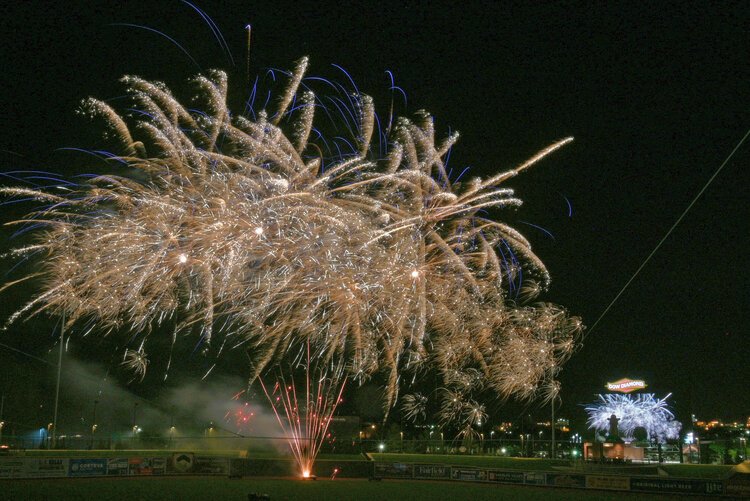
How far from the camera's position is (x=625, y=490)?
25750mm

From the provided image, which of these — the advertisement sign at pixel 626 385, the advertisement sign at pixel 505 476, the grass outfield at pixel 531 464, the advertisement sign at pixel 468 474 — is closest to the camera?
the advertisement sign at pixel 505 476

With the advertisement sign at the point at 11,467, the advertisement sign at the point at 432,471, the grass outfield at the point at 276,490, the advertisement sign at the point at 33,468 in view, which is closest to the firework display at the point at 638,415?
the advertisement sign at the point at 432,471

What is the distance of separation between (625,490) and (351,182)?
15905mm

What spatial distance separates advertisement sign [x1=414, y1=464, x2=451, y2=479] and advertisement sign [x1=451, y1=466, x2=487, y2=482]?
27 centimetres

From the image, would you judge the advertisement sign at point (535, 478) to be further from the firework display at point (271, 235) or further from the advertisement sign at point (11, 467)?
the advertisement sign at point (11, 467)

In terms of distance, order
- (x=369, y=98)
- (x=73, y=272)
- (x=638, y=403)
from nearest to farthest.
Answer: (x=369, y=98)
(x=73, y=272)
(x=638, y=403)

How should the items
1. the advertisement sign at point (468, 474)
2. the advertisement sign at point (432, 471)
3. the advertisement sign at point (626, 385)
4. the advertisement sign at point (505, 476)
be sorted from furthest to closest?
1. the advertisement sign at point (626, 385)
2. the advertisement sign at point (432, 471)
3. the advertisement sign at point (468, 474)
4. the advertisement sign at point (505, 476)

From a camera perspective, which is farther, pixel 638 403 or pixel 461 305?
pixel 638 403

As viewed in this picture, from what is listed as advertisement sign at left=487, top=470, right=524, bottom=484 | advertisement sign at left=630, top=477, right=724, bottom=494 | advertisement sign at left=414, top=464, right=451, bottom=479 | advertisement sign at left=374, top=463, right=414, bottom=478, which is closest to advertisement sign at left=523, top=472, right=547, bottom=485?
advertisement sign at left=487, top=470, right=524, bottom=484

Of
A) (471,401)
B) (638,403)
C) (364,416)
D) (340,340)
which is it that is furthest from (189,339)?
(638,403)

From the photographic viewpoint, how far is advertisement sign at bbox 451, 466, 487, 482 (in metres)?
28.8

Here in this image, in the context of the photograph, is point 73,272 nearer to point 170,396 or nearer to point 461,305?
point 461,305

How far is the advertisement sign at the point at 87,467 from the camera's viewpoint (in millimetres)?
26109

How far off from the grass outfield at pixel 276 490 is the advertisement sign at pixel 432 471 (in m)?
0.88
